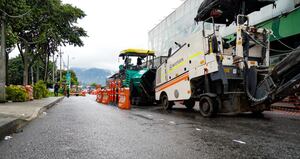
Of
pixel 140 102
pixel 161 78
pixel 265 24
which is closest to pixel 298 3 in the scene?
pixel 265 24

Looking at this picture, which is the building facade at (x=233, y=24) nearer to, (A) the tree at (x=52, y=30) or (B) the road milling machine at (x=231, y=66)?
(B) the road milling machine at (x=231, y=66)

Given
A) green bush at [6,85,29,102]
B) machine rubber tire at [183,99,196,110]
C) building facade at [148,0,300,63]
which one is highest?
building facade at [148,0,300,63]

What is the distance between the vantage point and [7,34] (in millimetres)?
14109

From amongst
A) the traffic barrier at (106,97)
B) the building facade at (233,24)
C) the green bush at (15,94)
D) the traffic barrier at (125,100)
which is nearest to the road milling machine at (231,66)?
the building facade at (233,24)

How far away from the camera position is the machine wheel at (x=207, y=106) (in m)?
8.39

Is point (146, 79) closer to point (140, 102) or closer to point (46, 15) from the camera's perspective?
point (140, 102)

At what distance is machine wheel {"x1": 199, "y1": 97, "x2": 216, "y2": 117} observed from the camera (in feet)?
27.5

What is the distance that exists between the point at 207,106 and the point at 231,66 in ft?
4.87

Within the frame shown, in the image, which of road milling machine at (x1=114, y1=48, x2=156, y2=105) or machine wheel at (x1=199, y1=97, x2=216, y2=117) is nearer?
machine wheel at (x1=199, y1=97, x2=216, y2=117)

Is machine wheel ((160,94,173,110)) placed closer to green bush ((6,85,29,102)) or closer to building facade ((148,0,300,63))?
building facade ((148,0,300,63))

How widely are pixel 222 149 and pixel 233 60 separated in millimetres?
4831

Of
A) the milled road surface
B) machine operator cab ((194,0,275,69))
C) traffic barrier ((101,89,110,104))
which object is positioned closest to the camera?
the milled road surface

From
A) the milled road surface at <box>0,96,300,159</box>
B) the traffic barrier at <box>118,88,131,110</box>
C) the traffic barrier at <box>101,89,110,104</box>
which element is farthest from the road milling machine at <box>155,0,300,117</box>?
the traffic barrier at <box>101,89,110,104</box>

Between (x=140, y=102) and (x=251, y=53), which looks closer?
(x=251, y=53)
